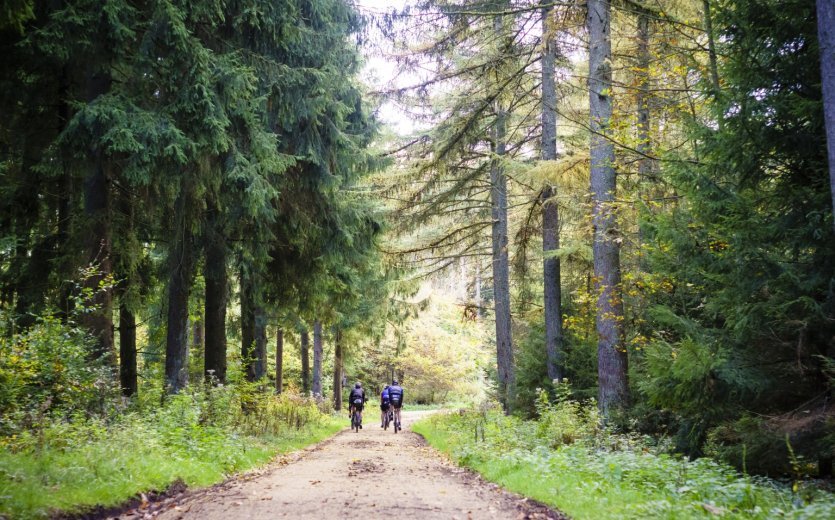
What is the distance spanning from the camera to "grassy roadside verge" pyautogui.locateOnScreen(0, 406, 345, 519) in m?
5.14

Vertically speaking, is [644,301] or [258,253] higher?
[258,253]

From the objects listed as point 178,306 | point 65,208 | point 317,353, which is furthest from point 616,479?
point 317,353

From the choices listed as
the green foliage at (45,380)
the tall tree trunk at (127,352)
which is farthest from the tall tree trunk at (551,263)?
the green foliage at (45,380)

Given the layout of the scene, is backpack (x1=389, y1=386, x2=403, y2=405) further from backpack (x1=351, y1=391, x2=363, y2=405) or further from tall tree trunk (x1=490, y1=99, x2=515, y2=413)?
tall tree trunk (x1=490, y1=99, x2=515, y2=413)

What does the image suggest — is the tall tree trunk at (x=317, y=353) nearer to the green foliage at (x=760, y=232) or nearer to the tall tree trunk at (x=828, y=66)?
the green foliage at (x=760, y=232)

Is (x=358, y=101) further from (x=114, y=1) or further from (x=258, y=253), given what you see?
(x=114, y=1)

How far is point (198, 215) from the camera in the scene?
11273mm

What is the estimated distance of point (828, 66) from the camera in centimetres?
588

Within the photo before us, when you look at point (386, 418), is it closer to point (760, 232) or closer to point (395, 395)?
point (395, 395)

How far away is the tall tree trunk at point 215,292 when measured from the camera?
41.9 ft

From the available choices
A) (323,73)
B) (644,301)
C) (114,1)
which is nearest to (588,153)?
(644,301)

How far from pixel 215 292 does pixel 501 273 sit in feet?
28.8

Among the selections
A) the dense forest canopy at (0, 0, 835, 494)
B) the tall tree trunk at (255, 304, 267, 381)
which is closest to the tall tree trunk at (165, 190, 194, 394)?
the dense forest canopy at (0, 0, 835, 494)

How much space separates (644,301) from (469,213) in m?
8.67
